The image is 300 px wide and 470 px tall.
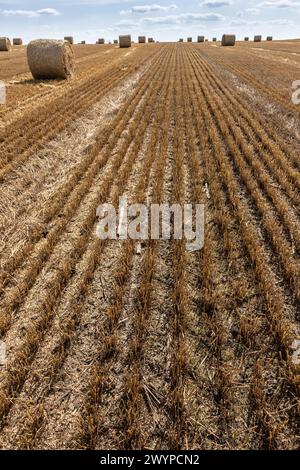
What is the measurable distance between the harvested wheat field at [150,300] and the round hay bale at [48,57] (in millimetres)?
9796

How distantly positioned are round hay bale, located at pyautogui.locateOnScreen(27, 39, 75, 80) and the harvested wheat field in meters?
9.80

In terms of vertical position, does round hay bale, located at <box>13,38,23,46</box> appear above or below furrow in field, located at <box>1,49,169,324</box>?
above

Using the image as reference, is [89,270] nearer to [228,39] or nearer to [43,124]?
[43,124]

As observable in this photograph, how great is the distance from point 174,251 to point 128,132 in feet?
20.9

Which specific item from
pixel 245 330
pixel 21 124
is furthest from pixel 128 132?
pixel 245 330

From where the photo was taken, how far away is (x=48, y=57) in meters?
17.1

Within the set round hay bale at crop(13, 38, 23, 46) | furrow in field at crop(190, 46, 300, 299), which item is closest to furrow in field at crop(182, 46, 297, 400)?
furrow in field at crop(190, 46, 300, 299)

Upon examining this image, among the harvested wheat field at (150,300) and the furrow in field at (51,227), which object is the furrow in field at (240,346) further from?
the furrow in field at (51,227)

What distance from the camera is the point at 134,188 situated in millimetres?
7086

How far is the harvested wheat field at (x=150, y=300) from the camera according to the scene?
9.63 ft

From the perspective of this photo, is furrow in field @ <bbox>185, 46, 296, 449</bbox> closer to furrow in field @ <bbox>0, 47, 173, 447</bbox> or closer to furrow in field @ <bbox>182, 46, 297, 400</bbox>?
furrow in field @ <bbox>182, 46, 297, 400</bbox>

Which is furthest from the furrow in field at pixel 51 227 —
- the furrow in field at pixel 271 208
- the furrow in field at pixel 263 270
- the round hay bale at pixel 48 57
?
the round hay bale at pixel 48 57

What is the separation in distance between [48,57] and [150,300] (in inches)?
675

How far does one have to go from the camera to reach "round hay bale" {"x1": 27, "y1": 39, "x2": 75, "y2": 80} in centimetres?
1716
